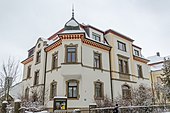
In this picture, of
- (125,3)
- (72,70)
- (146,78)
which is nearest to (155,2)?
(125,3)

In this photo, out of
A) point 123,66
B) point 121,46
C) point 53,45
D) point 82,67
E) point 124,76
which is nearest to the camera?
point 82,67

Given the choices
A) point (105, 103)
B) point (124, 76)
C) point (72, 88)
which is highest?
point (124, 76)

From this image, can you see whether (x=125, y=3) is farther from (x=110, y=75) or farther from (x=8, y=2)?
(x=110, y=75)

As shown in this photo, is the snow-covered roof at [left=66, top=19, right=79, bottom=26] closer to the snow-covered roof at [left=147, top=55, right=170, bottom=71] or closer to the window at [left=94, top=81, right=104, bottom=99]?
the window at [left=94, top=81, right=104, bottom=99]

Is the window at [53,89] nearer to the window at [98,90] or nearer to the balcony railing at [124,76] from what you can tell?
the window at [98,90]

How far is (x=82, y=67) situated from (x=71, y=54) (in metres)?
1.93

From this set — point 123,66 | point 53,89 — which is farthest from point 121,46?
point 53,89

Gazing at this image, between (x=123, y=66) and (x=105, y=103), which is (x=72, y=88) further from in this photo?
(x=123, y=66)

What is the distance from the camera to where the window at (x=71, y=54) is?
790 inches

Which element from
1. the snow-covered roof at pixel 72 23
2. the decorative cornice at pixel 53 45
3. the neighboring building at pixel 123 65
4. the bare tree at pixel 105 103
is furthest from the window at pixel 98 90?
the snow-covered roof at pixel 72 23

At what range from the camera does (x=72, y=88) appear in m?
19.6

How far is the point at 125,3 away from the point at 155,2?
2143 mm

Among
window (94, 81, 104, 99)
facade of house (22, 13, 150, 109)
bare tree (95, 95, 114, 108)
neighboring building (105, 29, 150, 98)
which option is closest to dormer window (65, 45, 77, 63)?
facade of house (22, 13, 150, 109)

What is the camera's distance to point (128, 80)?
2491 cm
